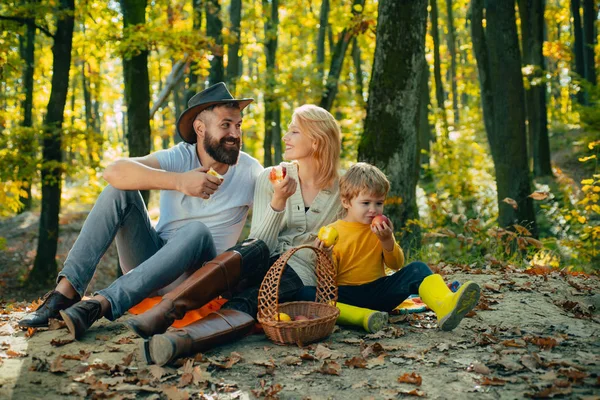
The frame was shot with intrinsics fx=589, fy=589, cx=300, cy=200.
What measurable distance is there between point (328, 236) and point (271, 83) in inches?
394

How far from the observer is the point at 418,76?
268 inches

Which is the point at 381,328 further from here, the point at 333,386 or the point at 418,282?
the point at 333,386

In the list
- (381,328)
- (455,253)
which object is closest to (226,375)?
(381,328)

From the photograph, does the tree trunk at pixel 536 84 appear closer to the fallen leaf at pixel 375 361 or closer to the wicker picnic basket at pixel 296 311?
the wicker picnic basket at pixel 296 311

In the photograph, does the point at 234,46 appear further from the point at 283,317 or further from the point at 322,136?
the point at 283,317

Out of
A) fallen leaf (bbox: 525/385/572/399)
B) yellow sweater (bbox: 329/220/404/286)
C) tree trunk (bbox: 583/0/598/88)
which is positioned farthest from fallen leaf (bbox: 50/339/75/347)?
tree trunk (bbox: 583/0/598/88)

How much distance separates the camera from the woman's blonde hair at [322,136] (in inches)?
185

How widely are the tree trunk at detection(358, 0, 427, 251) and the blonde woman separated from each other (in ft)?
7.01

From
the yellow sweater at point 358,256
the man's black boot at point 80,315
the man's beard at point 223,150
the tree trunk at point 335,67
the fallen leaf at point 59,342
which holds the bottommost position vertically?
the fallen leaf at point 59,342

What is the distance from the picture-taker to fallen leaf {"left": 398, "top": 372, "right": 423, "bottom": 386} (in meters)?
3.20

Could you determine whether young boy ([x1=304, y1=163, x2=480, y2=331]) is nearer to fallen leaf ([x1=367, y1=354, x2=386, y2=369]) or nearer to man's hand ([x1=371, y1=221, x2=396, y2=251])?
man's hand ([x1=371, y1=221, x2=396, y2=251])

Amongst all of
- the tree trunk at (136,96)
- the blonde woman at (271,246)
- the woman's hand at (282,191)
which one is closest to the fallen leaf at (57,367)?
the blonde woman at (271,246)

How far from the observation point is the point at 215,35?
11211mm

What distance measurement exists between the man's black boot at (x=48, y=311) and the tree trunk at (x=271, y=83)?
9.96 metres
